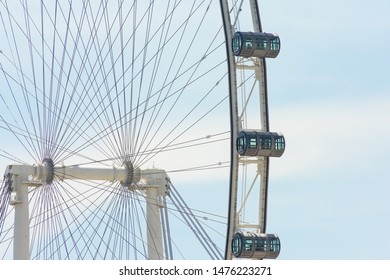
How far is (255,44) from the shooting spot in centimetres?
6203

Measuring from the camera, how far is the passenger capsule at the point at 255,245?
60094mm

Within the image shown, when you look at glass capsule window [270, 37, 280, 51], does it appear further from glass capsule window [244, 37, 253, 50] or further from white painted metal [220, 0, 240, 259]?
white painted metal [220, 0, 240, 259]

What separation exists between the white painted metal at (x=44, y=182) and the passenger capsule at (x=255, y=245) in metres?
3.20

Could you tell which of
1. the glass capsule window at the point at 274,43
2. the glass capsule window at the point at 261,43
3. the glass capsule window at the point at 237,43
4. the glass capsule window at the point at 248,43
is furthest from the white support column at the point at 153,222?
the glass capsule window at the point at 274,43

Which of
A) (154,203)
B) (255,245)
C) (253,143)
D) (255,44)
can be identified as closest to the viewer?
(255,245)

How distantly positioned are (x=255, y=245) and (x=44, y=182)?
22.8 feet

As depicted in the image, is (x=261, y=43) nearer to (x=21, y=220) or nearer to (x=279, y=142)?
(x=279, y=142)

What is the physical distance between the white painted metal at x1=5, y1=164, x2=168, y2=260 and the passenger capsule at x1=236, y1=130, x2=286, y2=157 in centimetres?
370

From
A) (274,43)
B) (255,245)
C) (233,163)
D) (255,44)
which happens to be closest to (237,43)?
(255,44)

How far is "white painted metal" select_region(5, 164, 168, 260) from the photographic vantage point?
61531mm

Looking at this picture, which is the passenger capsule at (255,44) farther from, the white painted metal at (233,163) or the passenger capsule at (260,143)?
the passenger capsule at (260,143)

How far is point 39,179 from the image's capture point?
6200cm
